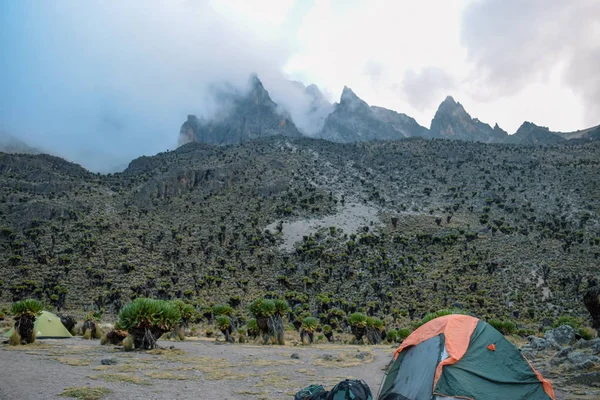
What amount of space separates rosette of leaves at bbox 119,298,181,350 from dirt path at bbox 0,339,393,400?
0.95 meters

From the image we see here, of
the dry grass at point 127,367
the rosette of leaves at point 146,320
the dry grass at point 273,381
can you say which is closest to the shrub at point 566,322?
the dry grass at point 273,381

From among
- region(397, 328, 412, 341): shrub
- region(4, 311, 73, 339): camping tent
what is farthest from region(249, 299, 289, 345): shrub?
region(4, 311, 73, 339): camping tent

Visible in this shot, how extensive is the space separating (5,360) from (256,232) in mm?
62606

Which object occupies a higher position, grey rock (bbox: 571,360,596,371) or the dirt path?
grey rock (bbox: 571,360,596,371)

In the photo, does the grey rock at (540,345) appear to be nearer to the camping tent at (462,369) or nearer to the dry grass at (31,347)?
the camping tent at (462,369)

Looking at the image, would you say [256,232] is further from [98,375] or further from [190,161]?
[98,375]

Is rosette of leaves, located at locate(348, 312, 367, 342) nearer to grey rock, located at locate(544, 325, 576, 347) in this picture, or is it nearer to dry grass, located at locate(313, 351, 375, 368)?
dry grass, located at locate(313, 351, 375, 368)

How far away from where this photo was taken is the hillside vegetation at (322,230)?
168ft

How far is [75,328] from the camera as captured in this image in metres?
25.5

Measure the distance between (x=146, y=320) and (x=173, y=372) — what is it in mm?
4671

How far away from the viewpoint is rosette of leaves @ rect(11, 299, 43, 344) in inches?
A: 679

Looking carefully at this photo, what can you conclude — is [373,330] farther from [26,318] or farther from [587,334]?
[26,318]

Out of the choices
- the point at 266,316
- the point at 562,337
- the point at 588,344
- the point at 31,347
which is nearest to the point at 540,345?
the point at 562,337

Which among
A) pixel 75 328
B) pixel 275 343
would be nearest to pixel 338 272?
pixel 275 343
